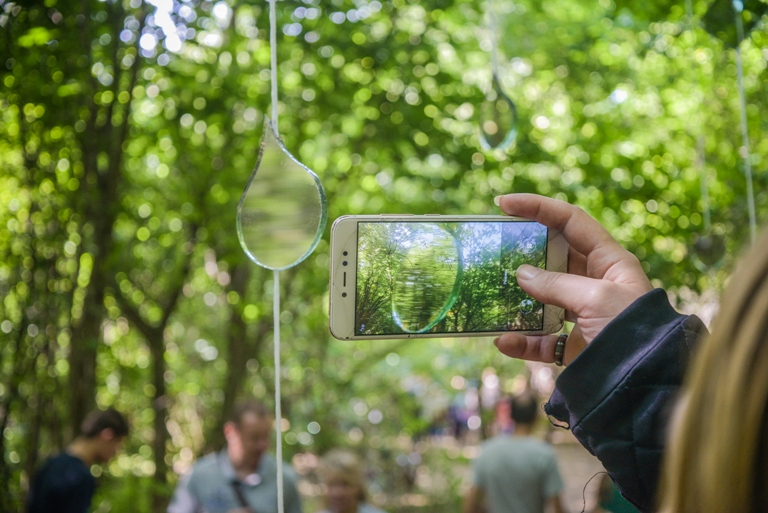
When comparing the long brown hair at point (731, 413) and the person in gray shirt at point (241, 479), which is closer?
the long brown hair at point (731, 413)

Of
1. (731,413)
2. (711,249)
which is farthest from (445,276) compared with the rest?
(711,249)

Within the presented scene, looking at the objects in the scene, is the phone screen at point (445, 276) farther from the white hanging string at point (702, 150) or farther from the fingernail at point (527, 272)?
the white hanging string at point (702, 150)

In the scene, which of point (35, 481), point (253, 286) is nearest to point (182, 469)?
point (253, 286)

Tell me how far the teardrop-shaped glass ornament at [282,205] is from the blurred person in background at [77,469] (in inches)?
74.8

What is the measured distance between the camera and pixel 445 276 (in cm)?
93

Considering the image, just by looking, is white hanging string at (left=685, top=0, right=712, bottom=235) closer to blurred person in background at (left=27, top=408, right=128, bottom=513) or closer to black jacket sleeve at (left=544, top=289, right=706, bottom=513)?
black jacket sleeve at (left=544, top=289, right=706, bottom=513)

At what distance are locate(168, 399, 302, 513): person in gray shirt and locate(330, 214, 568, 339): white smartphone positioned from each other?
1836 mm

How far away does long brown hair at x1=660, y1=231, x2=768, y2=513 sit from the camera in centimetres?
40

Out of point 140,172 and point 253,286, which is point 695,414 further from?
point 253,286

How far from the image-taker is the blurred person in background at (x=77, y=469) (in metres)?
2.30

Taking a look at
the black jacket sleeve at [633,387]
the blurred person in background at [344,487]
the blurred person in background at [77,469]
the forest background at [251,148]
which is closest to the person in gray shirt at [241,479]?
the blurred person in background at [344,487]

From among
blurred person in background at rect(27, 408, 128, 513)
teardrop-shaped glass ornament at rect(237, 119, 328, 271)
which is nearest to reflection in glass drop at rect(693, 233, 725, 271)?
teardrop-shaped glass ornament at rect(237, 119, 328, 271)

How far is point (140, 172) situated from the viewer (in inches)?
148

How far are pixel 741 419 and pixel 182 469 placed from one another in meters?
4.81
